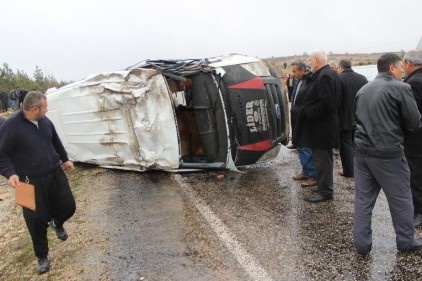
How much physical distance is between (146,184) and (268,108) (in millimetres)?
2348

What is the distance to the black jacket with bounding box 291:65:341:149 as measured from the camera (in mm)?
4742

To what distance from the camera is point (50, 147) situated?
408cm

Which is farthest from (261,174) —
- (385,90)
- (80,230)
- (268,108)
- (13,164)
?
(13,164)

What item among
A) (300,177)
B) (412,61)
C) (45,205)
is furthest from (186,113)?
(412,61)

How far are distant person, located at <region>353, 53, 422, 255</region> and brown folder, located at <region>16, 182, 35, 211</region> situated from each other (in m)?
3.06

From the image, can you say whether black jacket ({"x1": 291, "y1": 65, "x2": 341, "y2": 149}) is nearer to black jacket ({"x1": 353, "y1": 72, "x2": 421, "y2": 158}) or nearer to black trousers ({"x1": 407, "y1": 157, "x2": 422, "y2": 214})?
black trousers ({"x1": 407, "y1": 157, "x2": 422, "y2": 214})

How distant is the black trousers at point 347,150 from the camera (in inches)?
234

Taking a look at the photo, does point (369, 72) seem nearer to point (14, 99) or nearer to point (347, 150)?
point (347, 150)

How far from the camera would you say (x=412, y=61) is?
4062 mm

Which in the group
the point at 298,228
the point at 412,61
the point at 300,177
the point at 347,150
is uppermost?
the point at 412,61

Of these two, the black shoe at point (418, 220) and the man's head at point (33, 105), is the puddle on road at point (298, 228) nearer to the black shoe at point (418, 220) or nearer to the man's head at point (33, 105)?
the black shoe at point (418, 220)

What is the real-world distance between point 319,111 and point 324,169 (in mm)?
738

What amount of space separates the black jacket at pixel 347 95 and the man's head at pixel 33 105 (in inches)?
160

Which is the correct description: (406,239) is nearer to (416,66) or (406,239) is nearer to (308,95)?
(416,66)
